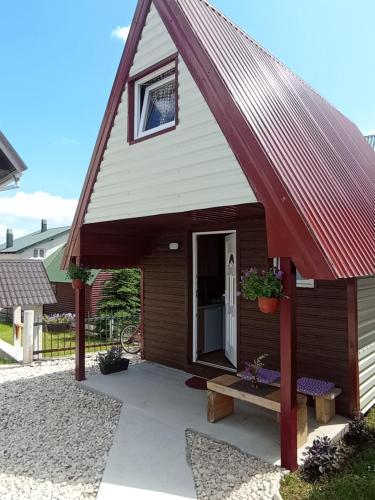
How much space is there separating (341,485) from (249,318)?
3067 millimetres

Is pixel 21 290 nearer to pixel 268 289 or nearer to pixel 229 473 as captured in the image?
pixel 229 473

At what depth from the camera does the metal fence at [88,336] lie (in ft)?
31.3

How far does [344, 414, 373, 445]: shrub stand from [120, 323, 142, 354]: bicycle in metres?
5.45

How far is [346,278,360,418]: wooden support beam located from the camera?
4.93m

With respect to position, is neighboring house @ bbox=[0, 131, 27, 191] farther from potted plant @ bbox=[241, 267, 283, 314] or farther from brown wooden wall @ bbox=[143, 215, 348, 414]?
potted plant @ bbox=[241, 267, 283, 314]

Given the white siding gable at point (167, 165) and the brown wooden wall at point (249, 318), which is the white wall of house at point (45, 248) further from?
the white siding gable at point (167, 165)

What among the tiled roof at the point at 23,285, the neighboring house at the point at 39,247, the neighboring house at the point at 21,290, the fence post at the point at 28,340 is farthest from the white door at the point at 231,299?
the neighboring house at the point at 39,247

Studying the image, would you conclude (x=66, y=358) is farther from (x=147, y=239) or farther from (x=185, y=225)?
(x=185, y=225)

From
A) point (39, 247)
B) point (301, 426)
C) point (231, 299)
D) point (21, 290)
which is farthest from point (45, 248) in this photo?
point (301, 426)

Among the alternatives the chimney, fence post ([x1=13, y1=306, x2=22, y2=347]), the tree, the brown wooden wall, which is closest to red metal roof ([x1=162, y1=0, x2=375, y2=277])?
the brown wooden wall

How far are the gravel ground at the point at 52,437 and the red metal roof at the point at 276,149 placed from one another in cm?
Result: 249

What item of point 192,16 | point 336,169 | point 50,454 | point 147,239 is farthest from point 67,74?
point 50,454

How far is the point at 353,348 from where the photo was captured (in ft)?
16.3

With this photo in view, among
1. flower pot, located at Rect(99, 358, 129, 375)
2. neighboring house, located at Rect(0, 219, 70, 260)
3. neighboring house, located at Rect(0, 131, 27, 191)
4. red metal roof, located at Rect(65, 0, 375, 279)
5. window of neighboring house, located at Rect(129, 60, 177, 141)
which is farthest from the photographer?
neighboring house, located at Rect(0, 219, 70, 260)
